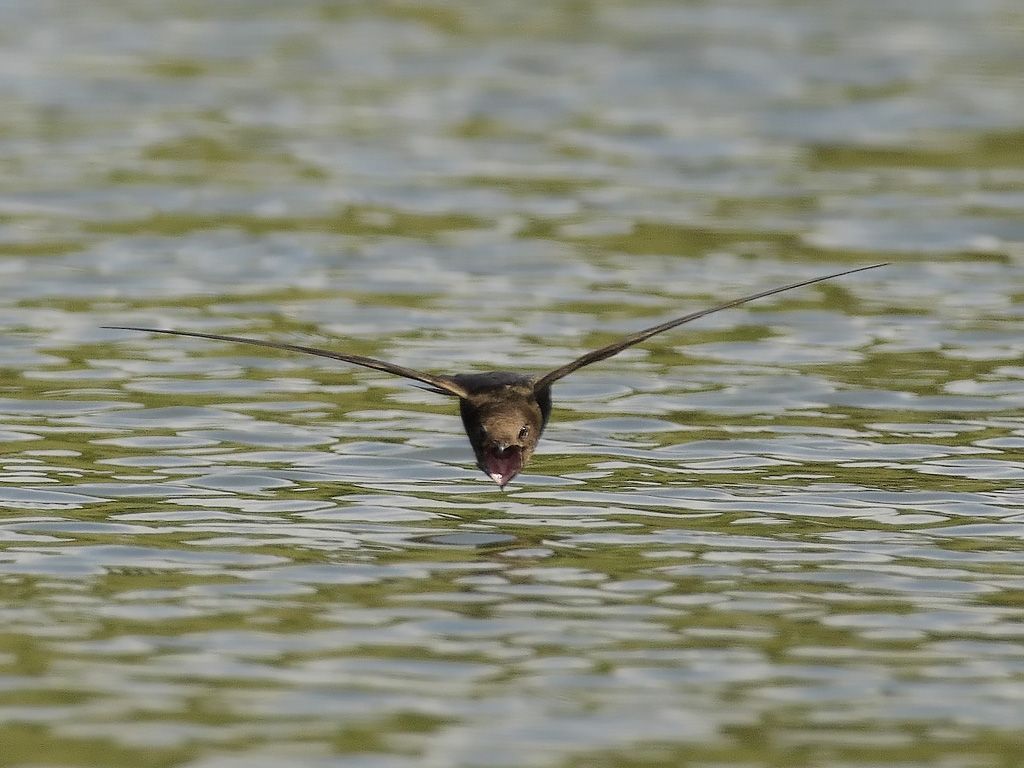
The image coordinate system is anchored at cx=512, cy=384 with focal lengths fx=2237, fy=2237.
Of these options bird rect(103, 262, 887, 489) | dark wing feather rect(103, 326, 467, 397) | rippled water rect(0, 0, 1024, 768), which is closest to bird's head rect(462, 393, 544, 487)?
bird rect(103, 262, 887, 489)

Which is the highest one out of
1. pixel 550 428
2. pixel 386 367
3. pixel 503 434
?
pixel 386 367

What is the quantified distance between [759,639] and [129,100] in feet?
48.9

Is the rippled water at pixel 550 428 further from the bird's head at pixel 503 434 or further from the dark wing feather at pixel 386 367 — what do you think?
the dark wing feather at pixel 386 367

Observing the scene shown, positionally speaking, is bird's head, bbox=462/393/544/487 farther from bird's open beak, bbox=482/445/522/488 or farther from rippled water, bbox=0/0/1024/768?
rippled water, bbox=0/0/1024/768

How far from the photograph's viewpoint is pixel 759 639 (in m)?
7.08

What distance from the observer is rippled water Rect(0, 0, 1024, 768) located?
6.49 meters

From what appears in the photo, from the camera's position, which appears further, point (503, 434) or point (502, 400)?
point (502, 400)

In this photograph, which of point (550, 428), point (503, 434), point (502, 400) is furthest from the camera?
point (550, 428)

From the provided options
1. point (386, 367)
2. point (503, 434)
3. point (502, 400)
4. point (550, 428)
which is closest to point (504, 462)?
point (503, 434)

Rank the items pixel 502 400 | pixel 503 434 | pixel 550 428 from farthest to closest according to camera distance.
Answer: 1. pixel 550 428
2. pixel 502 400
3. pixel 503 434

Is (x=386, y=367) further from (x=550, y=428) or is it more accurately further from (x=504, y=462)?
(x=550, y=428)

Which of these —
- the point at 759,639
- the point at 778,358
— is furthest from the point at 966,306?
the point at 759,639

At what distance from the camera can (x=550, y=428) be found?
35.3 ft

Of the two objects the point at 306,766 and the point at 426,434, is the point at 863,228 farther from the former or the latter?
the point at 306,766
